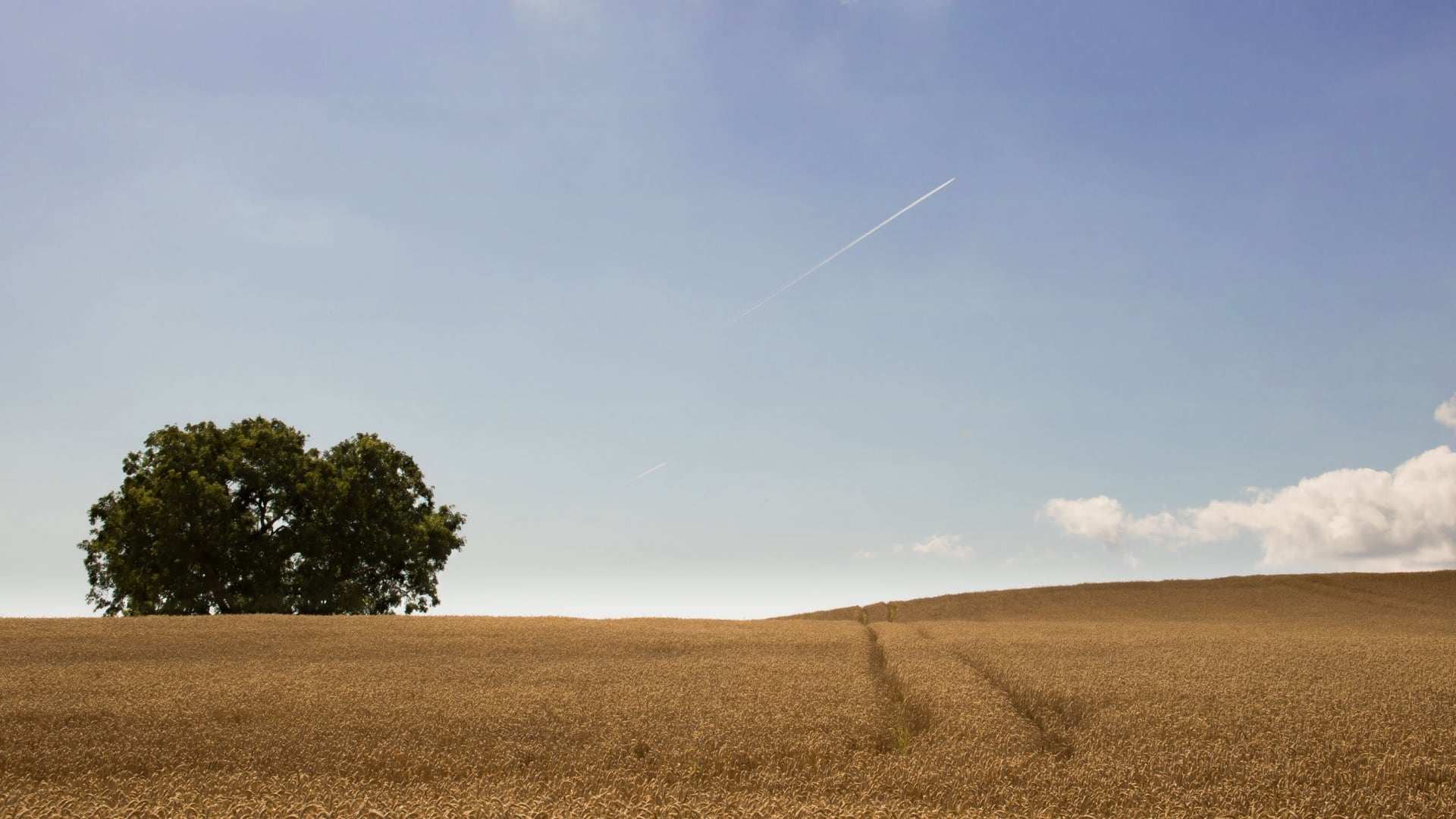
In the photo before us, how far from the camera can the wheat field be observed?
8117 mm

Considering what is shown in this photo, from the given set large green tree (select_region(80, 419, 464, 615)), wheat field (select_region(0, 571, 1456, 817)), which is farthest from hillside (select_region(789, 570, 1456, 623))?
large green tree (select_region(80, 419, 464, 615))

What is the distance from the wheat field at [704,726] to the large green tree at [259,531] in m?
12.6

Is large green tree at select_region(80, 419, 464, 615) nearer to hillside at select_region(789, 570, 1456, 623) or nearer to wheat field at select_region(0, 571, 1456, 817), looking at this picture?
wheat field at select_region(0, 571, 1456, 817)

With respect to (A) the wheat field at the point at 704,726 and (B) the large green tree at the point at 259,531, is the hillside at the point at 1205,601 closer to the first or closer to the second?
(A) the wheat field at the point at 704,726

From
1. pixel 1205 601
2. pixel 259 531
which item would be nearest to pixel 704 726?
pixel 259 531

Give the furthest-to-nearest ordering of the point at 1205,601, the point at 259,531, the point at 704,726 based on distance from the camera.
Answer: the point at 1205,601, the point at 259,531, the point at 704,726

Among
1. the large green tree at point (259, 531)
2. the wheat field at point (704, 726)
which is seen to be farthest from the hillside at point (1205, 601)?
the large green tree at point (259, 531)

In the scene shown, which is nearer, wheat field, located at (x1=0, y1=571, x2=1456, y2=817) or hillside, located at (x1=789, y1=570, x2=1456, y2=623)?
wheat field, located at (x1=0, y1=571, x2=1456, y2=817)

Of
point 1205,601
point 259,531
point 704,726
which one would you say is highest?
point 259,531

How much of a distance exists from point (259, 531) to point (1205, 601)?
4222 centimetres

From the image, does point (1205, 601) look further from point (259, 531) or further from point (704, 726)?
point (259, 531)

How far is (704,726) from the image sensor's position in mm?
10766

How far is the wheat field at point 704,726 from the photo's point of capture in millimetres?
8117

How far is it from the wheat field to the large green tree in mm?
12596
